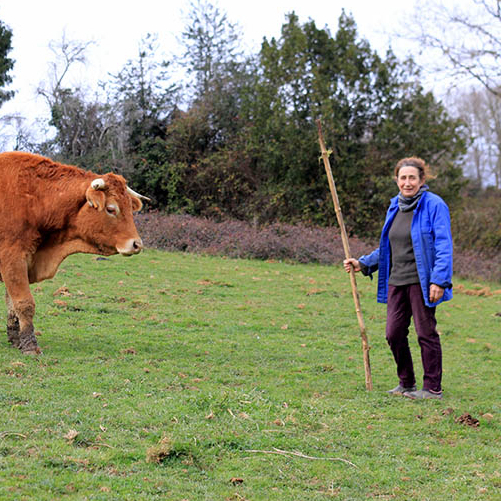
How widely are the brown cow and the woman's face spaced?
320cm

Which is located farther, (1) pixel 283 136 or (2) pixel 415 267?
(1) pixel 283 136

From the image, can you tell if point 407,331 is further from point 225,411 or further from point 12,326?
point 12,326

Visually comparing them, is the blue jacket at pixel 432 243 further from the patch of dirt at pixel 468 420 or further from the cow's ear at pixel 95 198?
the cow's ear at pixel 95 198

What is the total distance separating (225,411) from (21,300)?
317cm

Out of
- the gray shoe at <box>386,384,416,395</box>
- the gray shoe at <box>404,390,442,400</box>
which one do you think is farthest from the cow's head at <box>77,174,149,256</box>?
the gray shoe at <box>404,390,442,400</box>

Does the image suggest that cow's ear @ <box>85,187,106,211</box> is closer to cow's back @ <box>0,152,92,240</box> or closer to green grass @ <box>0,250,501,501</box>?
cow's back @ <box>0,152,92,240</box>

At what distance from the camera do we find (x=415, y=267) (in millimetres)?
6836

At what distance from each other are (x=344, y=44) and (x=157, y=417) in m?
26.0

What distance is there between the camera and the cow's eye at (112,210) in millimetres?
7828

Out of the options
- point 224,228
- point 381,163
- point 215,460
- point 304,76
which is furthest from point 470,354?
point 304,76

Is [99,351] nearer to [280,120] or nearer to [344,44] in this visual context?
[280,120]

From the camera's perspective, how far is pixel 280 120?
28156 mm

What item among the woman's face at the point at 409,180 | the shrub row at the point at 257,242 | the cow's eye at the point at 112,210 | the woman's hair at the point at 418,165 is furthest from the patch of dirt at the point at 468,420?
the shrub row at the point at 257,242

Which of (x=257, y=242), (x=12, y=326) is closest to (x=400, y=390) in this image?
(x=12, y=326)
